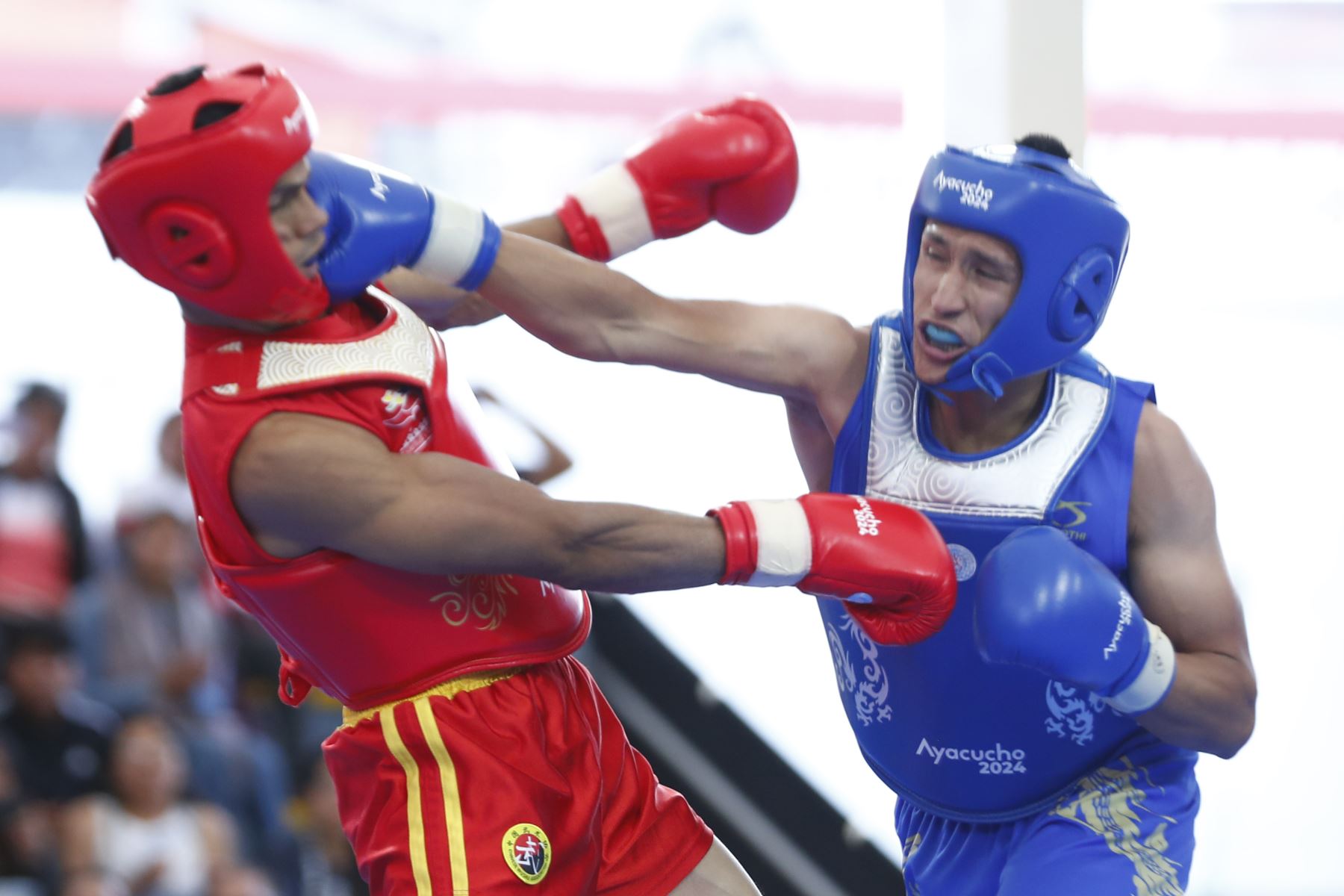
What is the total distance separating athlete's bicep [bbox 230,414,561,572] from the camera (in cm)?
194

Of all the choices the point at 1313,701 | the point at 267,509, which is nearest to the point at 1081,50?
the point at 267,509

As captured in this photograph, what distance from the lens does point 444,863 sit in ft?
6.85

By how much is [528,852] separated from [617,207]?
3.54ft

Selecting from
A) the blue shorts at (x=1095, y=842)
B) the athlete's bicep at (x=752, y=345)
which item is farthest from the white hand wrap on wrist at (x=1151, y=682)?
the athlete's bicep at (x=752, y=345)

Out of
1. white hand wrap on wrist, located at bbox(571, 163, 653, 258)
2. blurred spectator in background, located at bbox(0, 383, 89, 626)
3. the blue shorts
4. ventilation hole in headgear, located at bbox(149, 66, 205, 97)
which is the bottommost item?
blurred spectator in background, located at bbox(0, 383, 89, 626)

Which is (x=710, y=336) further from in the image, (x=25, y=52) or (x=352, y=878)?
(x=25, y=52)

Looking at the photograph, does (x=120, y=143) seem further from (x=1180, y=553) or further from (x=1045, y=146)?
(x=1180, y=553)

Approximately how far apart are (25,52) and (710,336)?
7358 millimetres

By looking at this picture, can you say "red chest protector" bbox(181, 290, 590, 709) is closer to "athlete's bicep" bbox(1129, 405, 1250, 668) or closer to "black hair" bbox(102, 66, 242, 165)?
"black hair" bbox(102, 66, 242, 165)

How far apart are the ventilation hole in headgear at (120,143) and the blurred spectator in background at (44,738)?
2.67m

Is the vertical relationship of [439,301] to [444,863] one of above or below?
above

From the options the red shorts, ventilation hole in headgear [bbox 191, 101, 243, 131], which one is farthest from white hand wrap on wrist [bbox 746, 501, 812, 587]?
ventilation hole in headgear [bbox 191, 101, 243, 131]

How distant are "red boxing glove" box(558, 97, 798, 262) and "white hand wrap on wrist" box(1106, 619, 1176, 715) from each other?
3.11ft

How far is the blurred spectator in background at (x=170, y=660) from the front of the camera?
4.35 meters
